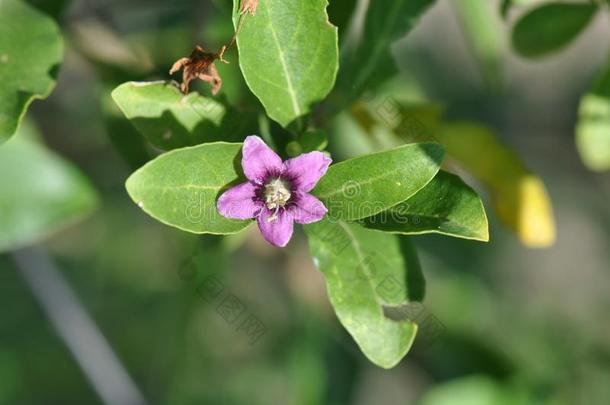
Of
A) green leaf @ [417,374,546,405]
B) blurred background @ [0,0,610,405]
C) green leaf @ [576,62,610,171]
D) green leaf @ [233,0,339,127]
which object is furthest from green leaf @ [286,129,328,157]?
green leaf @ [417,374,546,405]

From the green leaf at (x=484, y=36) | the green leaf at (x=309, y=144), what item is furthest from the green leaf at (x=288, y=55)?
the green leaf at (x=484, y=36)

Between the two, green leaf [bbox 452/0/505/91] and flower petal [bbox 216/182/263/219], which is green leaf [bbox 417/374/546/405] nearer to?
green leaf [bbox 452/0/505/91]

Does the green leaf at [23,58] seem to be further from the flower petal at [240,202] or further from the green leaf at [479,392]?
the green leaf at [479,392]

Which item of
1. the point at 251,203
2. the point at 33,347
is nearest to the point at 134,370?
the point at 33,347

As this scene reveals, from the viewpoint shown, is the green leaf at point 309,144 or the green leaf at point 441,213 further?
the green leaf at point 309,144

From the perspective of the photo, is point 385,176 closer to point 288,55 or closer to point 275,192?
point 275,192

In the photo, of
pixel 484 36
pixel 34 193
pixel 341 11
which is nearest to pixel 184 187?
pixel 341 11
